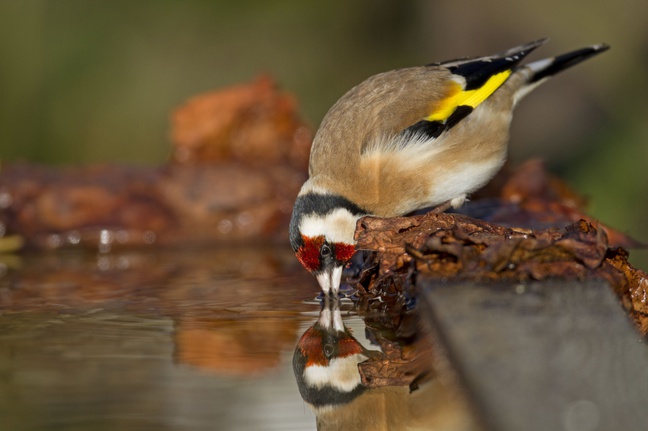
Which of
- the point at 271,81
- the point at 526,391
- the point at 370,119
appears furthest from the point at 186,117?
the point at 526,391

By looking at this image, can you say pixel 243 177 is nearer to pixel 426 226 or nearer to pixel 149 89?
pixel 426 226

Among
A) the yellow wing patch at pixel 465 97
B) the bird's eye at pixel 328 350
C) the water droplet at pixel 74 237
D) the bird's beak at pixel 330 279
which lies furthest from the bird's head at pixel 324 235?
the water droplet at pixel 74 237

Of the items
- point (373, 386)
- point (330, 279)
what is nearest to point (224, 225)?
point (330, 279)

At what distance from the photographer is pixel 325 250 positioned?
3715 mm

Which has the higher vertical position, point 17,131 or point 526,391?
point 526,391

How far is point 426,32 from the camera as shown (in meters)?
9.50

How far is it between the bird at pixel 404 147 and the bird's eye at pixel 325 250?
7.2 inches

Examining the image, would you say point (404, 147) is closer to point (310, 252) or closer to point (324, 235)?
point (324, 235)

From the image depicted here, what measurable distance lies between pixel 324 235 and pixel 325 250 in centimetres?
15

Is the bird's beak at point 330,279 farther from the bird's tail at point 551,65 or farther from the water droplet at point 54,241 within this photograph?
the bird's tail at point 551,65

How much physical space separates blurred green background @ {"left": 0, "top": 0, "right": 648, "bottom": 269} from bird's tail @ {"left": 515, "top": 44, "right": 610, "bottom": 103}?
2.13 m

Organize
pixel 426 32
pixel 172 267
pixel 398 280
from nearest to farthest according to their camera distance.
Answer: pixel 398 280
pixel 172 267
pixel 426 32

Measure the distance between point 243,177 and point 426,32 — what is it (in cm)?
513

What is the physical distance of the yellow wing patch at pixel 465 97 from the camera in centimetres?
455
